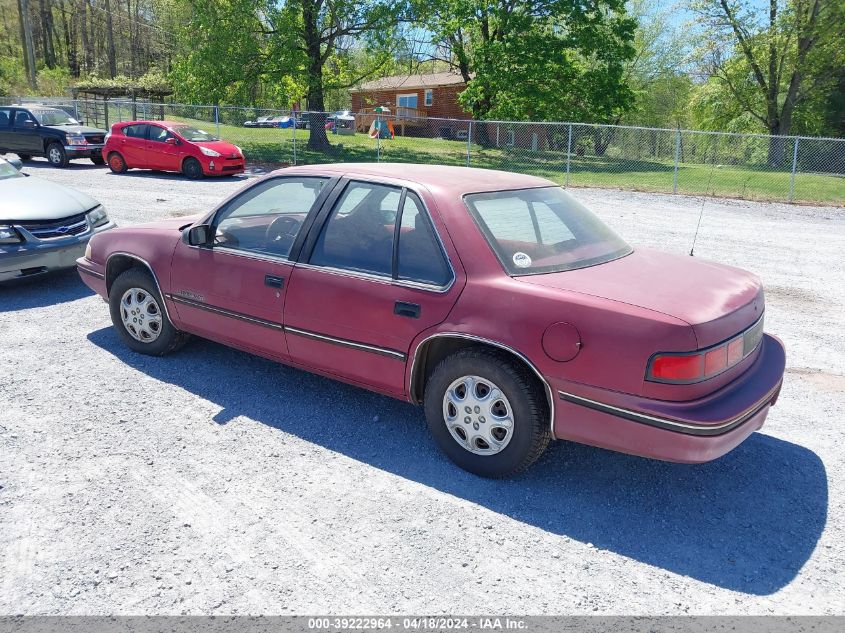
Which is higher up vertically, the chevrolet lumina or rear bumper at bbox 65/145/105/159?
rear bumper at bbox 65/145/105/159

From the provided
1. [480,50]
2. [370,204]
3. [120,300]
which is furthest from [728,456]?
[480,50]

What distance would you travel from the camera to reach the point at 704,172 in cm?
2278

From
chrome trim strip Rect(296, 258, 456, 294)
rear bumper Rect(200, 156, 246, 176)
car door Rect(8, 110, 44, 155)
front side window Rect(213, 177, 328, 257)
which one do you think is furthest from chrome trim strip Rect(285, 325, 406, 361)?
car door Rect(8, 110, 44, 155)

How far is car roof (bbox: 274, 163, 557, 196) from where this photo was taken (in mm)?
3971

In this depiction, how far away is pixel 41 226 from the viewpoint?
22.6 ft

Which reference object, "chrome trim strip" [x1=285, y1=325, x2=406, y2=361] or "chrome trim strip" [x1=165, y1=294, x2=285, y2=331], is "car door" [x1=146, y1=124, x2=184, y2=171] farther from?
"chrome trim strip" [x1=285, y1=325, x2=406, y2=361]

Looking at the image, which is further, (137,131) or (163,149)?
(137,131)

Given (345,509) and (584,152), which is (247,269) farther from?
(584,152)

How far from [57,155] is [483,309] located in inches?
820

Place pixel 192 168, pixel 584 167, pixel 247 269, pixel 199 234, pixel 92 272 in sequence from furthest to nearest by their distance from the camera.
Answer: pixel 584 167
pixel 192 168
pixel 92 272
pixel 199 234
pixel 247 269

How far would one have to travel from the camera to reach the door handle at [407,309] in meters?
3.69

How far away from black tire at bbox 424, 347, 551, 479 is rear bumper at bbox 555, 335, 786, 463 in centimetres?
13

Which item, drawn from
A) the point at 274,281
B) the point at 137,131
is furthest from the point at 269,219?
the point at 137,131

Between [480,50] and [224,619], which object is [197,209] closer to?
[224,619]
